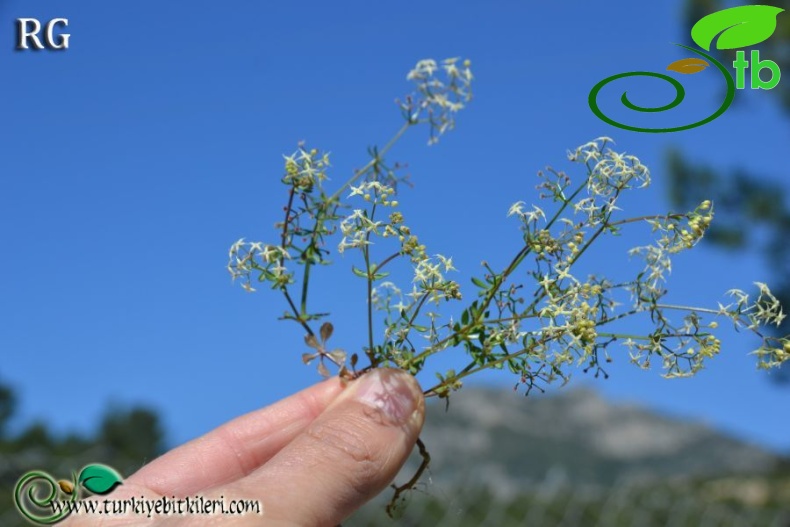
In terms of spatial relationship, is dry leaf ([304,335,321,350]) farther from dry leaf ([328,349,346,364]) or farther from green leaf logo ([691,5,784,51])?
green leaf logo ([691,5,784,51])

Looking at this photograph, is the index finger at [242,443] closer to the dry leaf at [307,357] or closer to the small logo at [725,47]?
the dry leaf at [307,357]

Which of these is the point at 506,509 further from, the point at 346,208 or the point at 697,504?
the point at 346,208

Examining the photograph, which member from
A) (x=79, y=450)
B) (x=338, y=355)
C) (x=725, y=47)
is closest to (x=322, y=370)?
(x=338, y=355)

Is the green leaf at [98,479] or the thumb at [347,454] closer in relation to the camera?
the thumb at [347,454]

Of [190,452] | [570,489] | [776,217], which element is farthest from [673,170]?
[190,452]

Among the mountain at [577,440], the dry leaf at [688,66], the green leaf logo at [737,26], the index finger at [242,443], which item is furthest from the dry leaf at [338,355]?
the mountain at [577,440]

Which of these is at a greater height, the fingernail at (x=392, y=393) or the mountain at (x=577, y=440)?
the mountain at (x=577, y=440)
